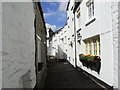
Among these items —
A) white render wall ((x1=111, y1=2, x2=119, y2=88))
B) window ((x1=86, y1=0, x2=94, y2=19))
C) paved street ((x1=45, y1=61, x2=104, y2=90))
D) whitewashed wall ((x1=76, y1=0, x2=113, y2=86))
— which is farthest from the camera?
window ((x1=86, y1=0, x2=94, y2=19))

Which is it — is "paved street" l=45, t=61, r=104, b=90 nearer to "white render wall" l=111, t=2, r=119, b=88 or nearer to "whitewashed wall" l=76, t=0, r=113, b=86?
A: "whitewashed wall" l=76, t=0, r=113, b=86

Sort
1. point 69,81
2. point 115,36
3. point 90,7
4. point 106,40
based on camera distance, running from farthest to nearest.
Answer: point 90,7 < point 69,81 < point 106,40 < point 115,36

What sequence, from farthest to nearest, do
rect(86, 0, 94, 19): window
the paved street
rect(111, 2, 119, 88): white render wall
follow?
rect(86, 0, 94, 19): window → the paved street → rect(111, 2, 119, 88): white render wall

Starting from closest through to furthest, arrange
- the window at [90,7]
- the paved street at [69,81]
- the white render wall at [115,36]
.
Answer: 1. the white render wall at [115,36]
2. the paved street at [69,81]
3. the window at [90,7]

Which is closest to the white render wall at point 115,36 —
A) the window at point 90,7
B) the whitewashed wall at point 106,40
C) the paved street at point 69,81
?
the whitewashed wall at point 106,40

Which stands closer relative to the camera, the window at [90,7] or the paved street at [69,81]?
the paved street at [69,81]

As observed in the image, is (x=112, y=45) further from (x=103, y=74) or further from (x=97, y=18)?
(x=97, y=18)

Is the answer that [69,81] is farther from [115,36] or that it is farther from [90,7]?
[90,7]

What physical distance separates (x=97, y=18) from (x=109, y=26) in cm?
131

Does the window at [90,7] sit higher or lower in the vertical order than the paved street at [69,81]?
higher

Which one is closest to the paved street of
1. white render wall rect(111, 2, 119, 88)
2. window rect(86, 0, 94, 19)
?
white render wall rect(111, 2, 119, 88)

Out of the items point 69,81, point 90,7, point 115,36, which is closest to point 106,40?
point 115,36

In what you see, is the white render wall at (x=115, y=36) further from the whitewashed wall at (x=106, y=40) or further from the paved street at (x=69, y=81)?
the paved street at (x=69, y=81)

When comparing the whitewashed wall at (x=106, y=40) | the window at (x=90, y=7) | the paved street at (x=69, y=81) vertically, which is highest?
the window at (x=90, y=7)
